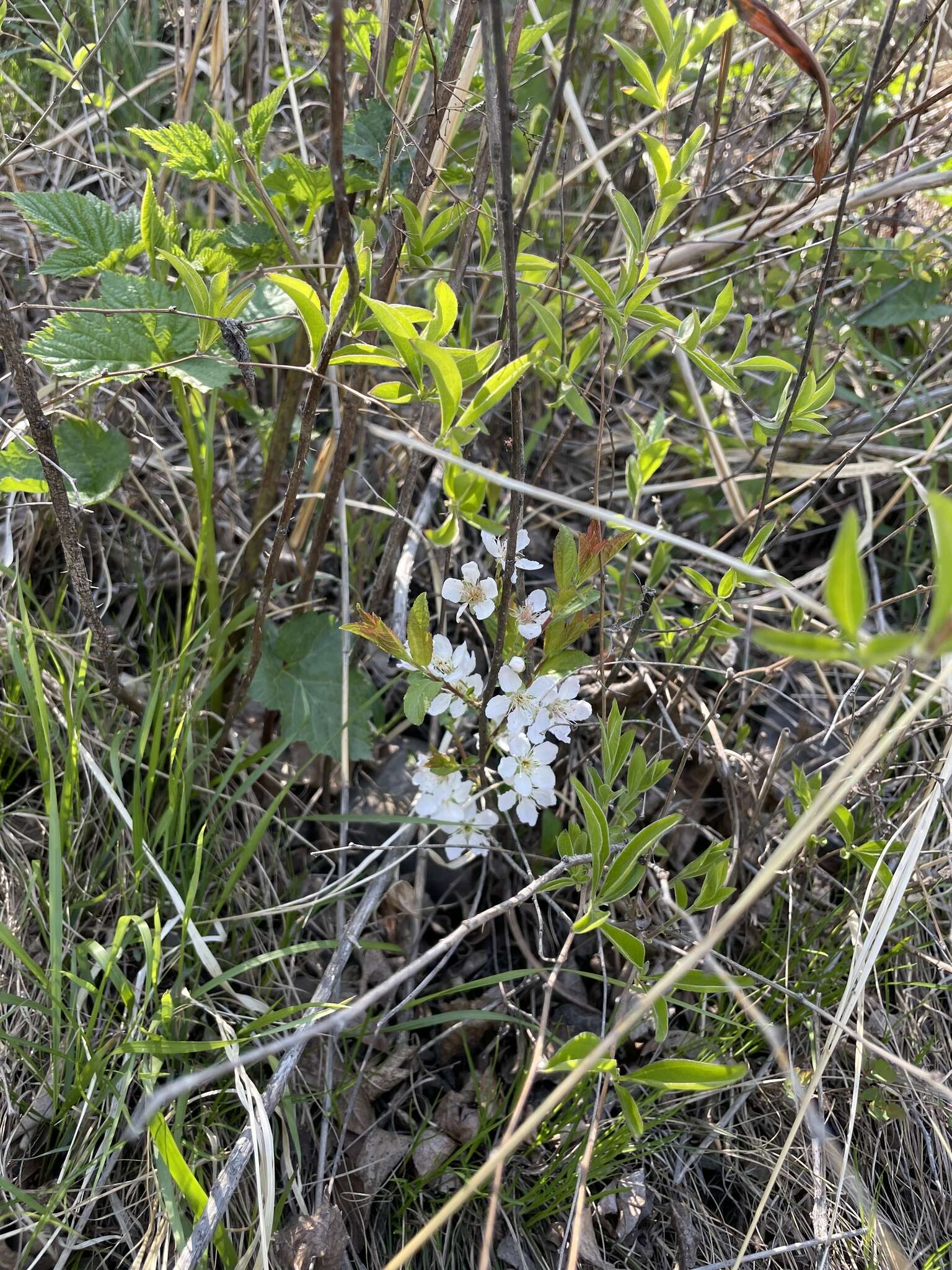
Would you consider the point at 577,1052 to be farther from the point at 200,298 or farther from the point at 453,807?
the point at 200,298

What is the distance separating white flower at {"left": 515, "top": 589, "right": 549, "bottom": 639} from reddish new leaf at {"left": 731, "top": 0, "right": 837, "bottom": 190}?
2.44ft

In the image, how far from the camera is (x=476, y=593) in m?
1.42

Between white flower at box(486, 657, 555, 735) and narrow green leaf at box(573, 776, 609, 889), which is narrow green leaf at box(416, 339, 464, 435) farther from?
narrow green leaf at box(573, 776, 609, 889)

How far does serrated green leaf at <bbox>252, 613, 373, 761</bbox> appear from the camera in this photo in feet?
5.54

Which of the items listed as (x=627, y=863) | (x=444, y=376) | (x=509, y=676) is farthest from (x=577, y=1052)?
(x=444, y=376)

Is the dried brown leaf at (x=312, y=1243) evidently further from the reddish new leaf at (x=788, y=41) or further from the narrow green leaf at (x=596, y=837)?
the reddish new leaf at (x=788, y=41)

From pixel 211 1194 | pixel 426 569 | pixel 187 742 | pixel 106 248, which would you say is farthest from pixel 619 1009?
pixel 106 248

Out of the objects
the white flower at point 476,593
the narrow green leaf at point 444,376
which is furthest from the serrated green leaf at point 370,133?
the white flower at point 476,593

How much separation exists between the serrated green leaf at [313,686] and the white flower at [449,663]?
0.25 meters

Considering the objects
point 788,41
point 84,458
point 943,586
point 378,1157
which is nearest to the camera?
point 943,586

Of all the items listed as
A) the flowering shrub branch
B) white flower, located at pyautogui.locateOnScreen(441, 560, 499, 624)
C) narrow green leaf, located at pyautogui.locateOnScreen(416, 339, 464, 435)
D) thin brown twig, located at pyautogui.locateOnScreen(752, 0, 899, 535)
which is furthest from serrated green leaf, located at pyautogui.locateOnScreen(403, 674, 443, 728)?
thin brown twig, located at pyautogui.locateOnScreen(752, 0, 899, 535)

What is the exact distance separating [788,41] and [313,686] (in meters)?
1.21

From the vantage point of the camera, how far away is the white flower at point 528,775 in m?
1.34

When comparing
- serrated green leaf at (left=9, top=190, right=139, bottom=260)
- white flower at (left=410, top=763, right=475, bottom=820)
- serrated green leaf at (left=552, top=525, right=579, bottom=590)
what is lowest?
white flower at (left=410, top=763, right=475, bottom=820)
